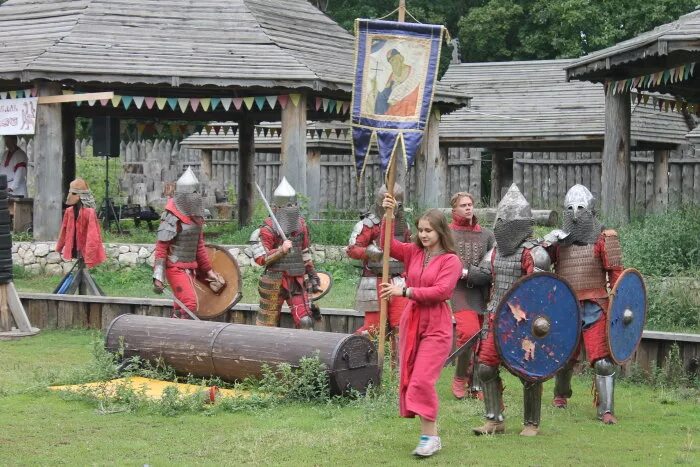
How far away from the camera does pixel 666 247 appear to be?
14375mm

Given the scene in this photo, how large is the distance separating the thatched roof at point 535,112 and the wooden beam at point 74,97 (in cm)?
1053

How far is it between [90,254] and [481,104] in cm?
1629

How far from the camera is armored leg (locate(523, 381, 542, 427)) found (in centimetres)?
845

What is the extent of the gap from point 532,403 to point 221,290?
4.58 metres

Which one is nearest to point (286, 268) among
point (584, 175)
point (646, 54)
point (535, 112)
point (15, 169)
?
point (646, 54)

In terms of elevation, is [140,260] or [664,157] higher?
[664,157]

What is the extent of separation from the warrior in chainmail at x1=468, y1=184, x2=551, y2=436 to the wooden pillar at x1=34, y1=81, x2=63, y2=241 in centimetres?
1080

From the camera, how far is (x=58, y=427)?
8.68 metres

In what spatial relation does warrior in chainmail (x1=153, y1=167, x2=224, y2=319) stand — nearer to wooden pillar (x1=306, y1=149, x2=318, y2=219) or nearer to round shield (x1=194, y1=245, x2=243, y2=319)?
round shield (x1=194, y1=245, x2=243, y2=319)

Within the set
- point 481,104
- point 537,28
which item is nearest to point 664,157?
point 481,104

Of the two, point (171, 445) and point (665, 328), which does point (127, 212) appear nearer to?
point (665, 328)

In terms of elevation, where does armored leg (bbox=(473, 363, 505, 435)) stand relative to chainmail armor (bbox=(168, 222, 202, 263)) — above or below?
below

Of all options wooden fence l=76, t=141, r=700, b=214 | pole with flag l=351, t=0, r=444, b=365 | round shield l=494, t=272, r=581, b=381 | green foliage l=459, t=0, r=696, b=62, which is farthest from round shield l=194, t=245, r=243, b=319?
green foliage l=459, t=0, r=696, b=62

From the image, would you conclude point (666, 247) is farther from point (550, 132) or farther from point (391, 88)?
point (550, 132)
